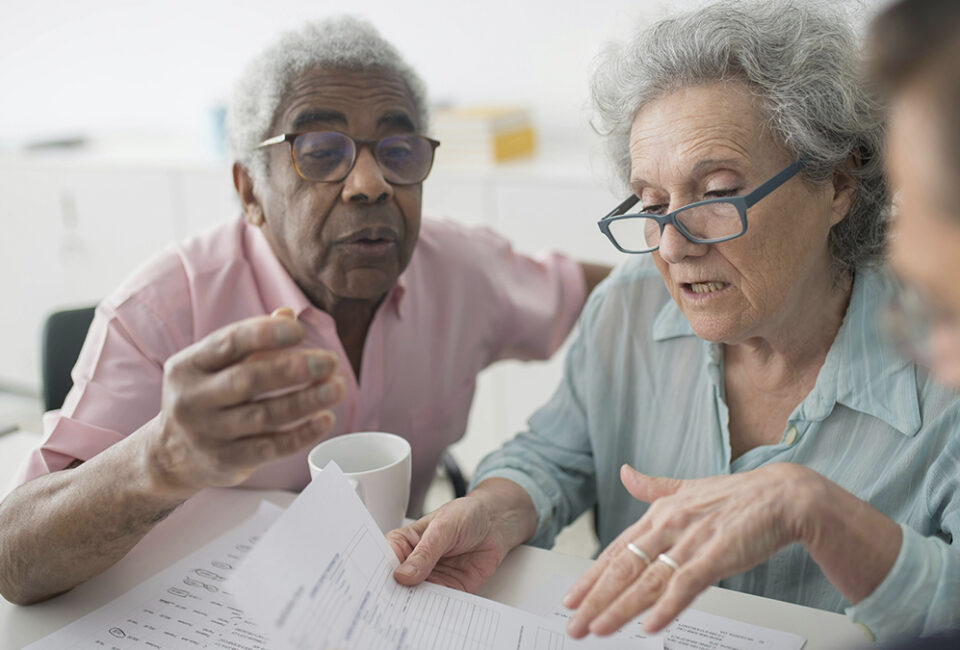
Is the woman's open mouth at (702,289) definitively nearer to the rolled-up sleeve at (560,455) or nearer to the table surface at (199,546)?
the rolled-up sleeve at (560,455)

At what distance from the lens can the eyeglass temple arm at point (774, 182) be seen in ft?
3.88

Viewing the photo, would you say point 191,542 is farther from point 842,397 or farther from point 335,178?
point 842,397

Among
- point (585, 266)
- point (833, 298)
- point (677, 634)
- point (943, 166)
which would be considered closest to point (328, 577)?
point (677, 634)

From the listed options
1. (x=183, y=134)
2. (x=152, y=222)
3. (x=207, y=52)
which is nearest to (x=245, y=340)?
(x=152, y=222)

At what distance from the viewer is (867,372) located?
4.10ft

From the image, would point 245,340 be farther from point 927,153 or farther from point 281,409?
point 927,153

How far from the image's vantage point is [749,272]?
123 centimetres

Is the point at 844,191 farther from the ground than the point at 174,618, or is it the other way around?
the point at 844,191

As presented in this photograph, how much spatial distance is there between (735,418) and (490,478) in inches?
16.6

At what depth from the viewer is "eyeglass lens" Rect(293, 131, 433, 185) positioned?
1.47 m

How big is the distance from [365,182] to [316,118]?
140mm

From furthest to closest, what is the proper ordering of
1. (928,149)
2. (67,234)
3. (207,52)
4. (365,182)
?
(207,52)
(67,234)
(365,182)
(928,149)

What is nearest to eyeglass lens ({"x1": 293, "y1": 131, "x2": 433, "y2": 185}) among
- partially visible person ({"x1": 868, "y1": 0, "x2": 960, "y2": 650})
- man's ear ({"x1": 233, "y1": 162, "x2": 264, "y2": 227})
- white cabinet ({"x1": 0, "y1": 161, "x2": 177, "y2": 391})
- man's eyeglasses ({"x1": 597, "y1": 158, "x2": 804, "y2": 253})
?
man's ear ({"x1": 233, "y1": 162, "x2": 264, "y2": 227})

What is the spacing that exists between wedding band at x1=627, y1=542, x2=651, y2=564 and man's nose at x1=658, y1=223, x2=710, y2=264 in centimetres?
49
